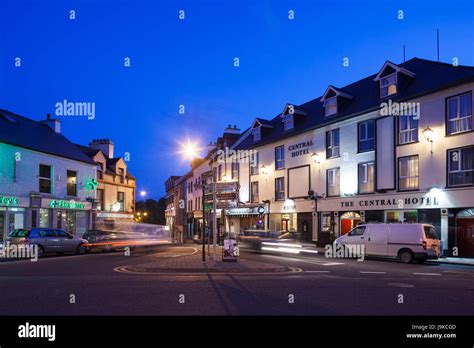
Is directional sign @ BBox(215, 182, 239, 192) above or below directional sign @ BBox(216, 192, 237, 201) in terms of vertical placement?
above

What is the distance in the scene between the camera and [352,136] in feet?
104

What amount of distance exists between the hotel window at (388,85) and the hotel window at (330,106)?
4.63 meters

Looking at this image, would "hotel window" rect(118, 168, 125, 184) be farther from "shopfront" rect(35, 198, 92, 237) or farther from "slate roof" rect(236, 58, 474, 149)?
"slate roof" rect(236, 58, 474, 149)

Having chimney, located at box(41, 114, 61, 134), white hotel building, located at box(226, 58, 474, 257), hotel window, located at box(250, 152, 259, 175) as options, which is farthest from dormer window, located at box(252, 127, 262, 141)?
chimney, located at box(41, 114, 61, 134)

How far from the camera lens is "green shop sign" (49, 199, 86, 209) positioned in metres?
32.7

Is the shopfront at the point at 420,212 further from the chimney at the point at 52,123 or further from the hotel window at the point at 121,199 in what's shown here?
the hotel window at the point at 121,199

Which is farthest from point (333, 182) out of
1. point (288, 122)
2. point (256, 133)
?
point (256, 133)

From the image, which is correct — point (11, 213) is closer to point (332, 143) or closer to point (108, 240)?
point (108, 240)

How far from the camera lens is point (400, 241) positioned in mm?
21734

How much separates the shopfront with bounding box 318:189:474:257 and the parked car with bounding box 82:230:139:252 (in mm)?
13173

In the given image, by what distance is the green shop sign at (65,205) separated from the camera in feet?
107

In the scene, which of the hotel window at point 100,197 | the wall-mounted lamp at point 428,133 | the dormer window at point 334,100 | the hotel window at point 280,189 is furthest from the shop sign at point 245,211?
the wall-mounted lamp at point 428,133

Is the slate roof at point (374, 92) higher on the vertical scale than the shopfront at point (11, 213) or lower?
higher

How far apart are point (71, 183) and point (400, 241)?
82.1 ft
